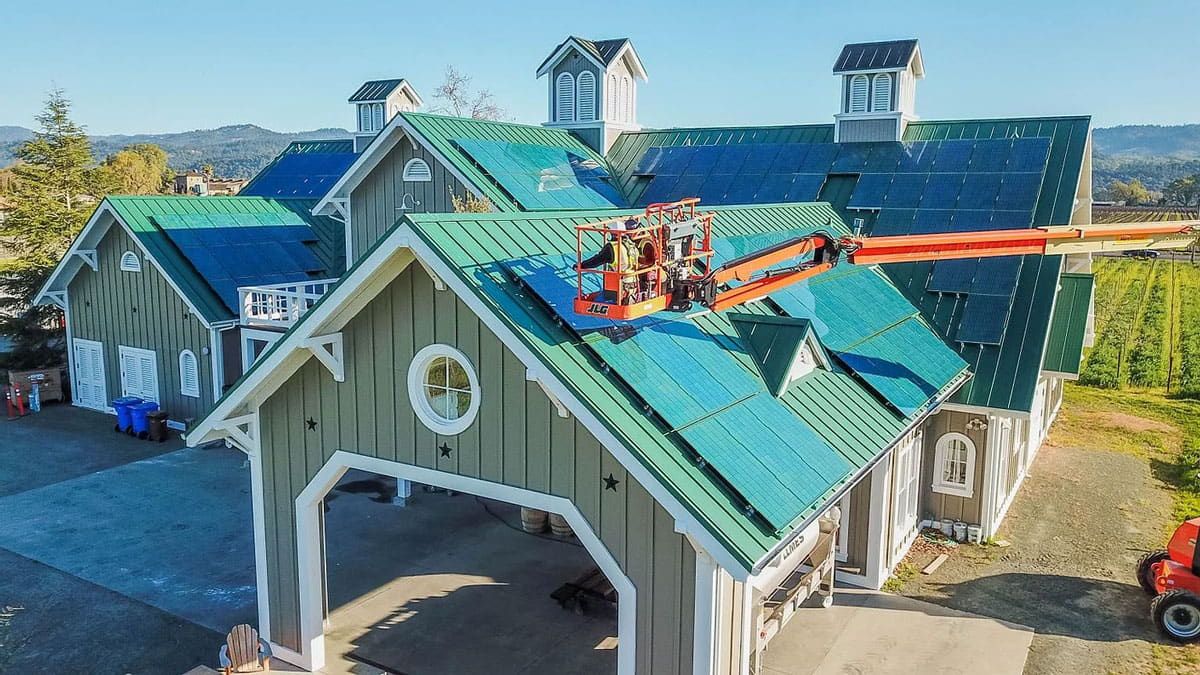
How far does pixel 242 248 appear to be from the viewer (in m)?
22.8

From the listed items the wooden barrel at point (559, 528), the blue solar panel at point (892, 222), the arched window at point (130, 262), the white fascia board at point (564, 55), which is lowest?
the wooden barrel at point (559, 528)

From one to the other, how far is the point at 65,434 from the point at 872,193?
64.6ft

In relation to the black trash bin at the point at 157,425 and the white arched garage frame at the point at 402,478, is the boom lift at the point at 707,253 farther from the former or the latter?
the black trash bin at the point at 157,425

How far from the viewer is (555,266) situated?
30.4 ft

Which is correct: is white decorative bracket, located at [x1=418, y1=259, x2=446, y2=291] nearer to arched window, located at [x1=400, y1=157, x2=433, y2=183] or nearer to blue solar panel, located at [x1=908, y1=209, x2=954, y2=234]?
arched window, located at [x1=400, y1=157, x2=433, y2=183]

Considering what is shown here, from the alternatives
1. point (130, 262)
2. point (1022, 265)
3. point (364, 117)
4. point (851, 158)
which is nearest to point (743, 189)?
point (851, 158)

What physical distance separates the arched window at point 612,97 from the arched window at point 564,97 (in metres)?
1.00

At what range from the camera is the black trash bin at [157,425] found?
20.4 meters

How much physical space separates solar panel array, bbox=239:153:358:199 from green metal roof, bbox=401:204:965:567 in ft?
67.0

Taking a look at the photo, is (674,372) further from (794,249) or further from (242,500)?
(242,500)

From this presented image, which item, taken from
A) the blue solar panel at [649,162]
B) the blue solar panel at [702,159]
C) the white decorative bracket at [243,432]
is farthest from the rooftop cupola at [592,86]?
the white decorative bracket at [243,432]

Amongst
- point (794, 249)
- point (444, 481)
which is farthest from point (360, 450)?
point (794, 249)

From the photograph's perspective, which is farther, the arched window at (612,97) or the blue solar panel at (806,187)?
the arched window at (612,97)

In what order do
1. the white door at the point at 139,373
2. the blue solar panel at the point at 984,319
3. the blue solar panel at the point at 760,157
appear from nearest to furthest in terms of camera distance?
the blue solar panel at the point at 984,319 < the blue solar panel at the point at 760,157 < the white door at the point at 139,373
